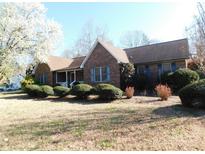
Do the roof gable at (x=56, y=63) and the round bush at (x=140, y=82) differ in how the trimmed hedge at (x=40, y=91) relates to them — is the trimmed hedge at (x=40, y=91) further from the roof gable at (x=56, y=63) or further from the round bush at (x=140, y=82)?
the roof gable at (x=56, y=63)

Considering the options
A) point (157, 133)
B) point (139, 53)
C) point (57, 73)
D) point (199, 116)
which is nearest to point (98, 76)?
point (139, 53)

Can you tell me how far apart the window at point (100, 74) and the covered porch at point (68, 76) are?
16.2ft

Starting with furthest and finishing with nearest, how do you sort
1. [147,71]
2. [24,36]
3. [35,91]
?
[147,71] < [24,36] < [35,91]

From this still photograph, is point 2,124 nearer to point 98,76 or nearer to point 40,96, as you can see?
point 40,96

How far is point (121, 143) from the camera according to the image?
6.54 m

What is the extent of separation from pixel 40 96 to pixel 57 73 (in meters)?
10.9

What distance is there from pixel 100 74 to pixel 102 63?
3.95 ft

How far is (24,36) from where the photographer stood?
23.8 meters

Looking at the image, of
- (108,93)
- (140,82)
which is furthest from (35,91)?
(140,82)

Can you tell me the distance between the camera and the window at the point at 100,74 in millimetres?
23991

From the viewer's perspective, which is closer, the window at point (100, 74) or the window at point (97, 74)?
the window at point (100, 74)

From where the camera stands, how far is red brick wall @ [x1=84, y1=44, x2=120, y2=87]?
23.2 m

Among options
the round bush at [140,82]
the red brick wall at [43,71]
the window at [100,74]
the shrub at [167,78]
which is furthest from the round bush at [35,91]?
the shrub at [167,78]

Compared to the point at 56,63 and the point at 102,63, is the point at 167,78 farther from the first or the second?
the point at 56,63
